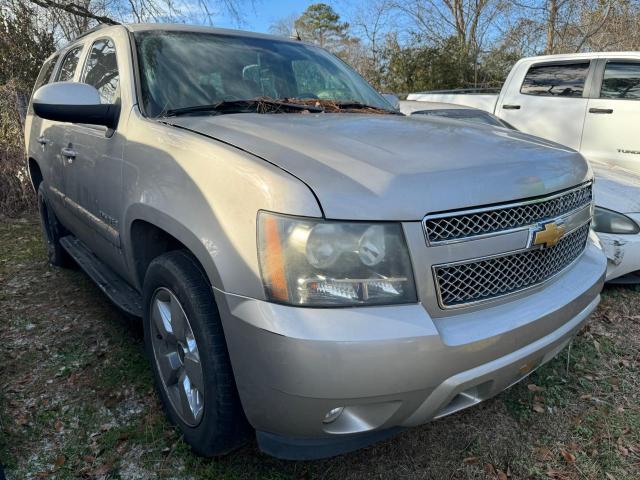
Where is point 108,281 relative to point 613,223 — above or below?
above

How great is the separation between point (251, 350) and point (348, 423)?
40cm

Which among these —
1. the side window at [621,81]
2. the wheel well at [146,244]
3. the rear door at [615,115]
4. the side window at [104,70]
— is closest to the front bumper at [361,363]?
the wheel well at [146,244]

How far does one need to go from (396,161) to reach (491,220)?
378 mm

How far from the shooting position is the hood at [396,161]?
1536 mm

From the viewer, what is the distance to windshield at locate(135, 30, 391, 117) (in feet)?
8.14

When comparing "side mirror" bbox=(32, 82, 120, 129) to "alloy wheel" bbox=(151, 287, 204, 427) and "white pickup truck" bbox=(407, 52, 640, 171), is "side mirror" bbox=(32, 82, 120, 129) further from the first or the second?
"white pickup truck" bbox=(407, 52, 640, 171)

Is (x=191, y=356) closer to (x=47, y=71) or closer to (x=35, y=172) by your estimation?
(x=35, y=172)

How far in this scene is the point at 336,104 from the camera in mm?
2789

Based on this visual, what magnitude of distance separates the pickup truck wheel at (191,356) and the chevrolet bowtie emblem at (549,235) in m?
1.17

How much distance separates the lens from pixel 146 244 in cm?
229

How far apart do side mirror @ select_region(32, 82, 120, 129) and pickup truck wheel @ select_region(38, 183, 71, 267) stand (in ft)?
6.18

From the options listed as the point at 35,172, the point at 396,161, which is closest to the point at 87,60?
the point at 35,172

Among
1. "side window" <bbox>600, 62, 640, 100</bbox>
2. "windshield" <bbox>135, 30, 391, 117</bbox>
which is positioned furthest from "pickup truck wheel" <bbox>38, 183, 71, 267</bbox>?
"side window" <bbox>600, 62, 640, 100</bbox>

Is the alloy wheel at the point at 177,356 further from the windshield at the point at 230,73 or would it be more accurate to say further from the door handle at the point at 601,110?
the door handle at the point at 601,110
